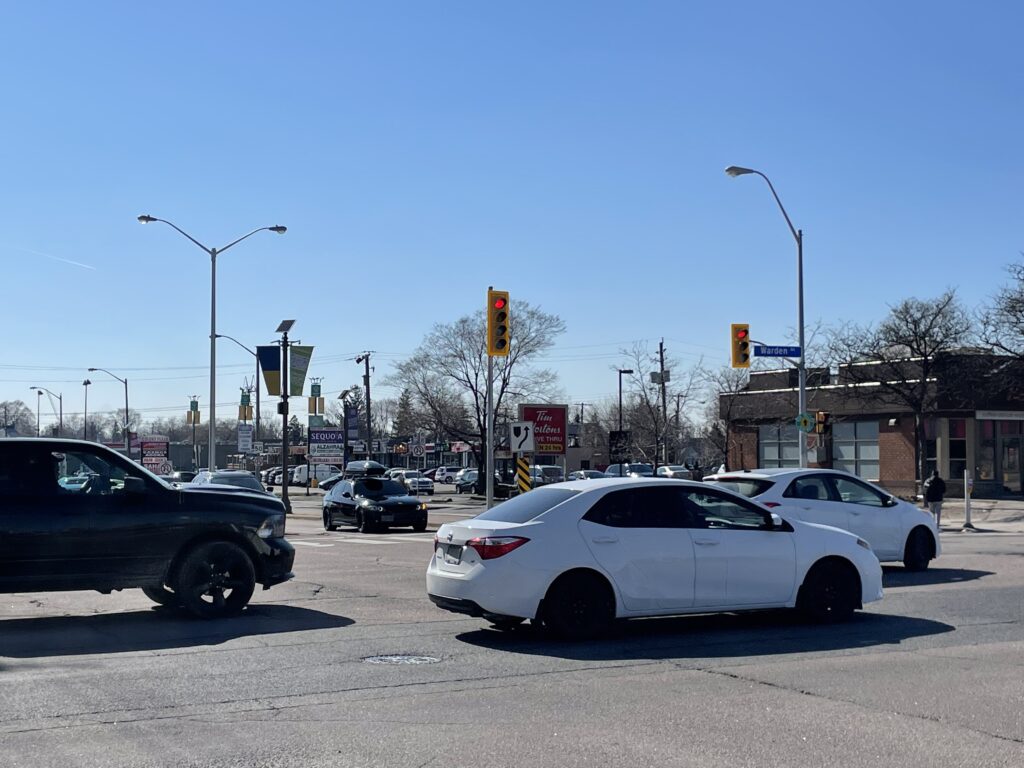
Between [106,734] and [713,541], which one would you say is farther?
[713,541]

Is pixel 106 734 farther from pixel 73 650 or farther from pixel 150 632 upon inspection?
pixel 150 632

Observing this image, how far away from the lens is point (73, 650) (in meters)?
10.2

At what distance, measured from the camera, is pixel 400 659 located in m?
9.68

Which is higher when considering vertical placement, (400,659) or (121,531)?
(121,531)

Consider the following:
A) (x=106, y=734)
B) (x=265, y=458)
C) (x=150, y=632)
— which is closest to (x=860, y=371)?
(x=150, y=632)

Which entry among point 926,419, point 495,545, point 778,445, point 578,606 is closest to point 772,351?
point 926,419

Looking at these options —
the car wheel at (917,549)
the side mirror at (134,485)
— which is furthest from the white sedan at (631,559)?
the car wheel at (917,549)

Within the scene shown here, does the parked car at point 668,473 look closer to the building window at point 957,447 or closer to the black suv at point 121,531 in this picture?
the building window at point 957,447

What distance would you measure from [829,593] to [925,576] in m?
5.69

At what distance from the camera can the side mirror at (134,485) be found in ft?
38.3

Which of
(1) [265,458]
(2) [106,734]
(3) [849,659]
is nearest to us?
(2) [106,734]

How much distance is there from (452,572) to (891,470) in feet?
135

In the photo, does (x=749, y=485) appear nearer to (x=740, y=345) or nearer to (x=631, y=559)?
(x=631, y=559)

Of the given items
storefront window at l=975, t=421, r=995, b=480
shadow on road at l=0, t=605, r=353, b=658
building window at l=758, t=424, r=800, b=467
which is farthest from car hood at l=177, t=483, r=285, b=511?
building window at l=758, t=424, r=800, b=467
